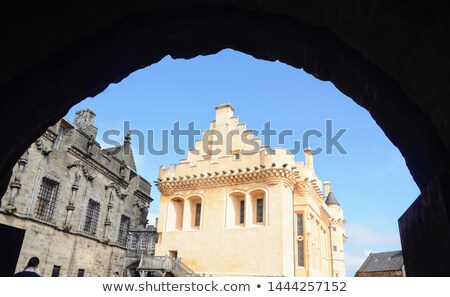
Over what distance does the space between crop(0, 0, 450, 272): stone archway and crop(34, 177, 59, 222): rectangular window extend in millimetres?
17372

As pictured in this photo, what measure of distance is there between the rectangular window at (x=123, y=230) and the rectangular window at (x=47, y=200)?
7.43 meters

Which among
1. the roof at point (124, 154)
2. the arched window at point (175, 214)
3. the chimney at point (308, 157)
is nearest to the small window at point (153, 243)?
the arched window at point (175, 214)

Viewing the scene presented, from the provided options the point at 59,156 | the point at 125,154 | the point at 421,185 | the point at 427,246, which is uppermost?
the point at 125,154

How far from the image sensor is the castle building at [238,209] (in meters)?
24.7

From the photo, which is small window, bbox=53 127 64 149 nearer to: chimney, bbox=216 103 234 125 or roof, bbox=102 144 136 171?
roof, bbox=102 144 136 171

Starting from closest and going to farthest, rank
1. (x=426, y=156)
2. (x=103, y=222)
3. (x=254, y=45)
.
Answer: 1. (x=426, y=156)
2. (x=254, y=45)
3. (x=103, y=222)

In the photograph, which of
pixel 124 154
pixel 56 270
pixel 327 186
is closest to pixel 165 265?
pixel 56 270

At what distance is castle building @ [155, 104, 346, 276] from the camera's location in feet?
80.9

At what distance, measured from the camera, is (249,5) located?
249 cm

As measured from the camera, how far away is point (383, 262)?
4109 cm

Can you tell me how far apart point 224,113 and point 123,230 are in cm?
1364
